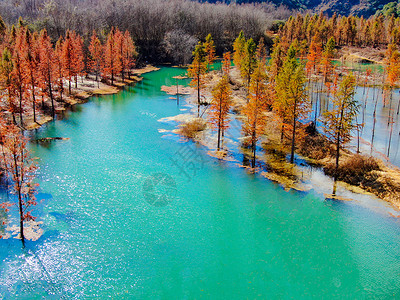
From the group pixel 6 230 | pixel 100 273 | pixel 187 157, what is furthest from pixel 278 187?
pixel 6 230

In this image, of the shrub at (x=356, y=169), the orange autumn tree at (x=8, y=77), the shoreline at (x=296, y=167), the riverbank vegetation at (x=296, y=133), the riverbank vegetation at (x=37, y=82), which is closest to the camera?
the riverbank vegetation at (x=37, y=82)

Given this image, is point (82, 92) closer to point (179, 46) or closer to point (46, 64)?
point (46, 64)

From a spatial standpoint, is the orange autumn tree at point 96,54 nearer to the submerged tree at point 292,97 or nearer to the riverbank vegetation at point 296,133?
the riverbank vegetation at point 296,133

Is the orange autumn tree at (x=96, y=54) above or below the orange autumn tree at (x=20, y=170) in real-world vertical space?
above

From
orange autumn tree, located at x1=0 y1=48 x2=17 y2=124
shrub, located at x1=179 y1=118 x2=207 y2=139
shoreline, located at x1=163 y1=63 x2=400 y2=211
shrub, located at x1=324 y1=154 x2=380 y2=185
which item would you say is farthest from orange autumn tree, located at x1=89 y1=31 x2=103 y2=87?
shrub, located at x1=324 y1=154 x2=380 y2=185

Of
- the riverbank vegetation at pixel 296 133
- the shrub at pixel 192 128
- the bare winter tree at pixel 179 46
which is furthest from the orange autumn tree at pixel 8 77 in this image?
the bare winter tree at pixel 179 46

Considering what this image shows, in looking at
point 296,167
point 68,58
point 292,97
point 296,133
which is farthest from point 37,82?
point 296,167

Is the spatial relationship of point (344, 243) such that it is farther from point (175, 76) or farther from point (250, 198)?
point (175, 76)

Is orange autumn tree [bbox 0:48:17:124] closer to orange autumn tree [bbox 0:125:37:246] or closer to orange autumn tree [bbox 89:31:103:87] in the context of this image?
orange autumn tree [bbox 0:125:37:246]
